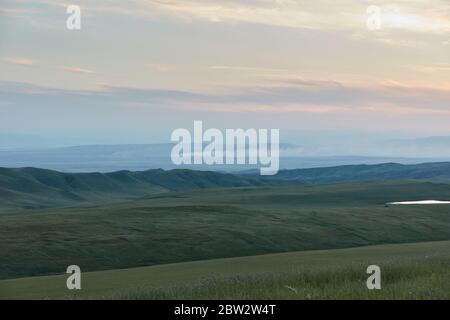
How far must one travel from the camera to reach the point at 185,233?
238 feet

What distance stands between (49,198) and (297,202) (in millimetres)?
84494

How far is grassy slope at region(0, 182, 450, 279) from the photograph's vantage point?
6023 cm

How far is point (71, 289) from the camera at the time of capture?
104 ft

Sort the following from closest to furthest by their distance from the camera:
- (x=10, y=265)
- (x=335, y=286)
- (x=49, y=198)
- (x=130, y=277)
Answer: (x=335, y=286) → (x=130, y=277) → (x=10, y=265) → (x=49, y=198)

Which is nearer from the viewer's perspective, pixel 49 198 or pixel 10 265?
pixel 10 265

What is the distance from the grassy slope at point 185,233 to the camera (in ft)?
198
